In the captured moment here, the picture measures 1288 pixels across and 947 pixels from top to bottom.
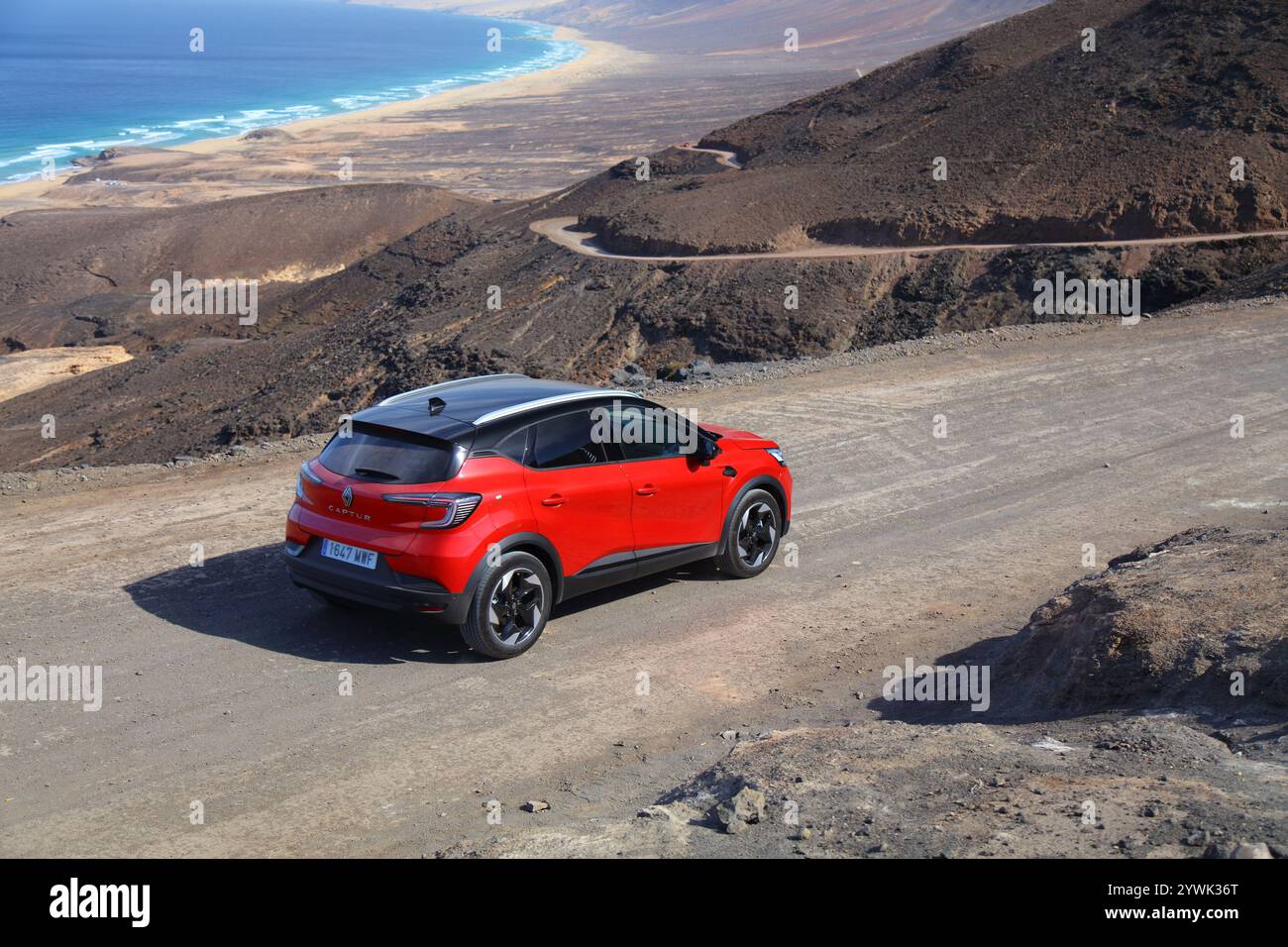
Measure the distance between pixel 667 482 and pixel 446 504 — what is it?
1.96 m

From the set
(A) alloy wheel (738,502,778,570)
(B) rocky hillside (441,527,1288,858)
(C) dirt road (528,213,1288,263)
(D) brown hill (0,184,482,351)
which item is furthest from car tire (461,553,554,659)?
(D) brown hill (0,184,482,351)

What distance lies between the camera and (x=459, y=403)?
8.62 m

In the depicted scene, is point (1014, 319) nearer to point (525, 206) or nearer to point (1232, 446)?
point (1232, 446)

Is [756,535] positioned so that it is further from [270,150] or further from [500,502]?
[270,150]

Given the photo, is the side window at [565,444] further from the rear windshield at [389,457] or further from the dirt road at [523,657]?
the dirt road at [523,657]

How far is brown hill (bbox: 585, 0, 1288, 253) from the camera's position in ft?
86.6

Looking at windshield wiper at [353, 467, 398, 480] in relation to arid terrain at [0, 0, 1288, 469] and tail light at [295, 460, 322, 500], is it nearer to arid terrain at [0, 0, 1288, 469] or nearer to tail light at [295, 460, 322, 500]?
tail light at [295, 460, 322, 500]

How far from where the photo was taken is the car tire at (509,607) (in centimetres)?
791

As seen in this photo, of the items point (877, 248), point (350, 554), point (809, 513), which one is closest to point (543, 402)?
point (350, 554)

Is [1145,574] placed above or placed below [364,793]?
above

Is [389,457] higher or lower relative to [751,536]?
higher

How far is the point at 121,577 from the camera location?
9.66 meters
